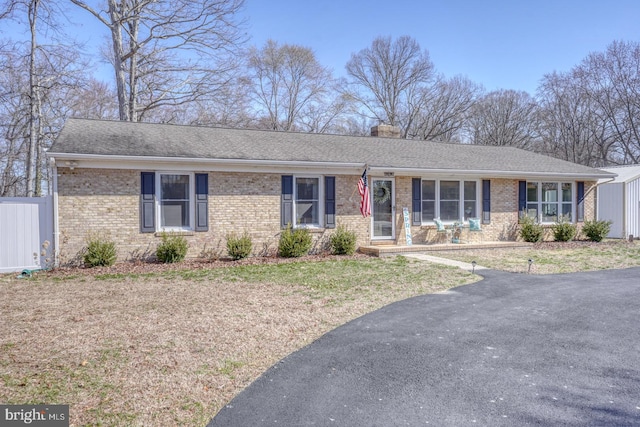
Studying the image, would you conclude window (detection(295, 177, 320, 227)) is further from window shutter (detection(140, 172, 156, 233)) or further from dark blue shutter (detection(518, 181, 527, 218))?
dark blue shutter (detection(518, 181, 527, 218))

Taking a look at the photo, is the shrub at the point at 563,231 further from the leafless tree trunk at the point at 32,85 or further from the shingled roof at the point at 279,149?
the leafless tree trunk at the point at 32,85

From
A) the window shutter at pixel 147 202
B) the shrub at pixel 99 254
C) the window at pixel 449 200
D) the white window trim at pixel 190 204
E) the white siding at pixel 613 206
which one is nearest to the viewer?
the shrub at pixel 99 254

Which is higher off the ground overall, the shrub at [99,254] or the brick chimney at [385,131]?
the brick chimney at [385,131]

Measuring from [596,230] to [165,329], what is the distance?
15.4 metres

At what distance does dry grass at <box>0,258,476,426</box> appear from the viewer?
3.67 meters

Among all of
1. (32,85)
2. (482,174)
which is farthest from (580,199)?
(32,85)

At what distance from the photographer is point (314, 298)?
7.27 metres

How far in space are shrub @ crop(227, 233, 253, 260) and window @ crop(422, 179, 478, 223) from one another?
19.3 ft

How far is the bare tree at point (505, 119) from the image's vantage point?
112 ft

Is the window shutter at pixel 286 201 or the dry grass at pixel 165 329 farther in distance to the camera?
the window shutter at pixel 286 201

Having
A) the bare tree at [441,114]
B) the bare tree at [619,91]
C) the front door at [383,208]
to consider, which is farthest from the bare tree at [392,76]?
the front door at [383,208]

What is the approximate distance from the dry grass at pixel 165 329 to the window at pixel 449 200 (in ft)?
15.2

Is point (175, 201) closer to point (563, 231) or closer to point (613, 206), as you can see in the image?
point (563, 231)

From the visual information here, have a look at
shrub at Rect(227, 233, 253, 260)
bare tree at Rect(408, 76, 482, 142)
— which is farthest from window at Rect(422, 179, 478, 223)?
bare tree at Rect(408, 76, 482, 142)
